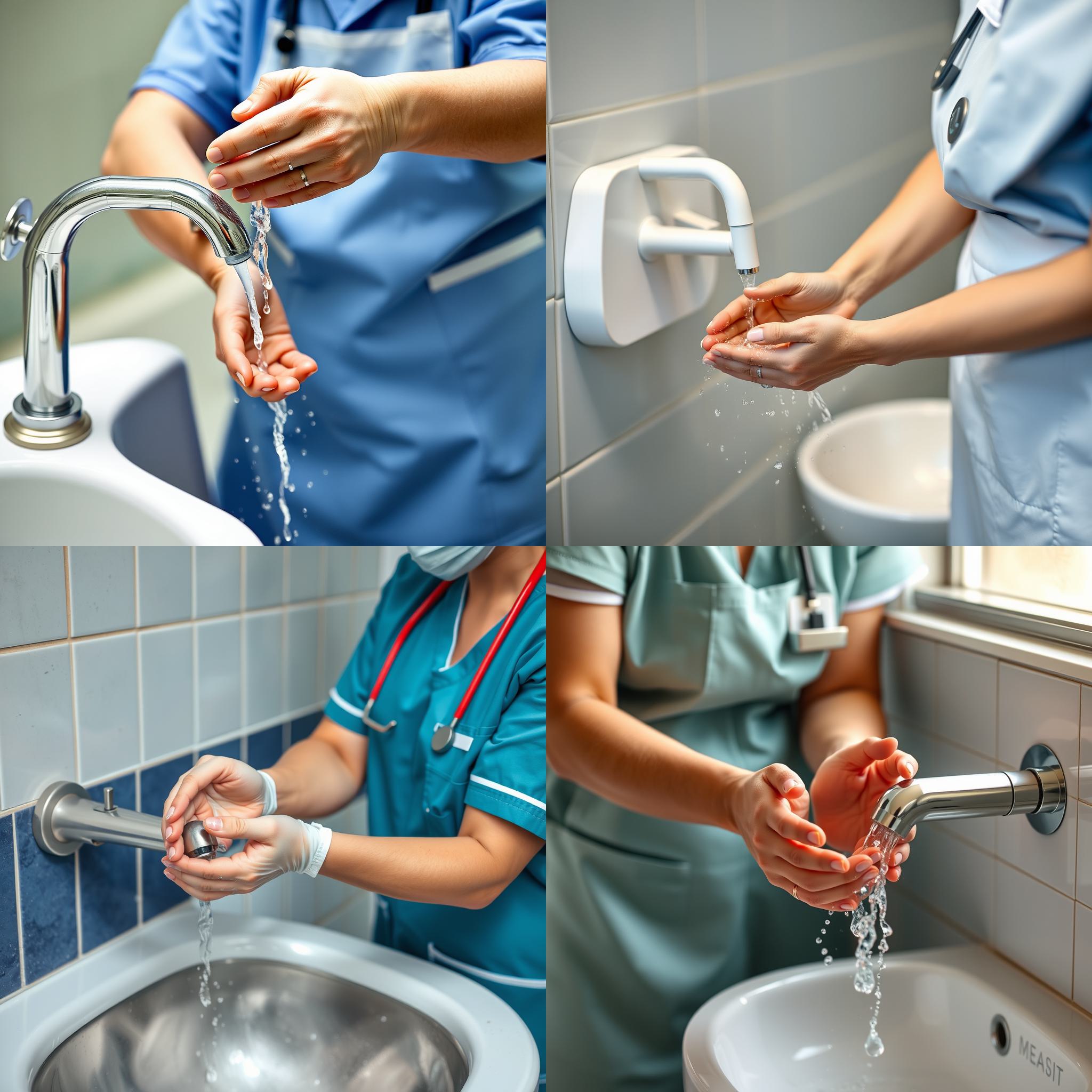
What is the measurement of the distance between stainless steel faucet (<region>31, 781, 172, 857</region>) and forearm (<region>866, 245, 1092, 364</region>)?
0.74 metres

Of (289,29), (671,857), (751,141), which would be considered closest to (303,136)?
(289,29)

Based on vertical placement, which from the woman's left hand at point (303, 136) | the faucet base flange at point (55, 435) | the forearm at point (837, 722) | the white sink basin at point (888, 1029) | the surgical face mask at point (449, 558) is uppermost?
the woman's left hand at point (303, 136)

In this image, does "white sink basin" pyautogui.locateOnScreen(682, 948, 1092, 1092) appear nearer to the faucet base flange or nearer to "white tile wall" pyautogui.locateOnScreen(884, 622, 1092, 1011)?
"white tile wall" pyautogui.locateOnScreen(884, 622, 1092, 1011)

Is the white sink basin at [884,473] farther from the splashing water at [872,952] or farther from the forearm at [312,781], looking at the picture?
the forearm at [312,781]

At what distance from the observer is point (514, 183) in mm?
769

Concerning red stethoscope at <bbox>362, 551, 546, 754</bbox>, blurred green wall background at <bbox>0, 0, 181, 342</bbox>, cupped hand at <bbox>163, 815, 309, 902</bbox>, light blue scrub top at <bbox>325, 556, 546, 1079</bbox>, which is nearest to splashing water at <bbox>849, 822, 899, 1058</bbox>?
light blue scrub top at <bbox>325, 556, 546, 1079</bbox>

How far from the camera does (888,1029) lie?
2.86ft

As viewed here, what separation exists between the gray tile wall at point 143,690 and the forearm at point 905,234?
18.1 inches

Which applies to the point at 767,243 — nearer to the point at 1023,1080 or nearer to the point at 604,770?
the point at 604,770

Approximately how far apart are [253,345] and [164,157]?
163 mm

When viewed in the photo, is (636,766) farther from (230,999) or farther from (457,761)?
(230,999)

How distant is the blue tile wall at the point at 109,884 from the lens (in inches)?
32.6

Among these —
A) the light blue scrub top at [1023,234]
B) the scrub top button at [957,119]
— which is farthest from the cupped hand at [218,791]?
the scrub top button at [957,119]

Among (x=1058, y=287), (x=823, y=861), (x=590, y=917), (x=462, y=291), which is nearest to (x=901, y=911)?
(x=823, y=861)
